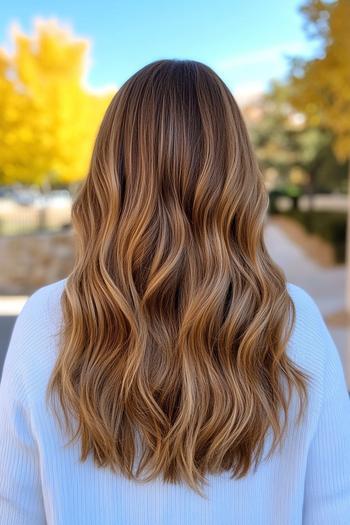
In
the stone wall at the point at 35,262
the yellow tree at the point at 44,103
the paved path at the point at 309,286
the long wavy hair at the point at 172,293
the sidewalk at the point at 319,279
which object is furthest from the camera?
the yellow tree at the point at 44,103

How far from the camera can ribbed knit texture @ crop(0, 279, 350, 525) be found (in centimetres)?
106

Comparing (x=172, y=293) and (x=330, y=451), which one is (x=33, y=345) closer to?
(x=172, y=293)

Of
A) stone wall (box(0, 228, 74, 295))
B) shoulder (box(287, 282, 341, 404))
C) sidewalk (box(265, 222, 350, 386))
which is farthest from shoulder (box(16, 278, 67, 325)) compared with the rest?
stone wall (box(0, 228, 74, 295))

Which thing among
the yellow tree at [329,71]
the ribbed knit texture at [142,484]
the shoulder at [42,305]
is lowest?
the ribbed knit texture at [142,484]

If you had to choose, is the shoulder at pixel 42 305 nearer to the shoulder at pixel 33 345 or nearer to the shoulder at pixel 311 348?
the shoulder at pixel 33 345

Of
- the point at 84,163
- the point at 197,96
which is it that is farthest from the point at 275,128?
the point at 197,96

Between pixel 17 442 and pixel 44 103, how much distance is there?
427 inches

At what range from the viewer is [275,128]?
30.2 metres

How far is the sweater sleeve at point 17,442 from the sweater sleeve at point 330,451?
0.58 m

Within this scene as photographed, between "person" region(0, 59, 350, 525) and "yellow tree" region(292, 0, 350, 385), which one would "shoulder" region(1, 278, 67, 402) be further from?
"yellow tree" region(292, 0, 350, 385)

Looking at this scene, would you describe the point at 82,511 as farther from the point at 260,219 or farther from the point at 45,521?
the point at 260,219

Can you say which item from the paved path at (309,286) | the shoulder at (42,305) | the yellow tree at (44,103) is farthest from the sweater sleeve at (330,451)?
the yellow tree at (44,103)

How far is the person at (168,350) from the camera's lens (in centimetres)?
101

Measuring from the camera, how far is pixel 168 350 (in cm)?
102
